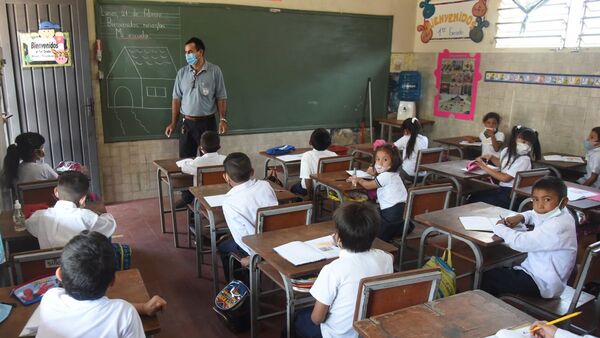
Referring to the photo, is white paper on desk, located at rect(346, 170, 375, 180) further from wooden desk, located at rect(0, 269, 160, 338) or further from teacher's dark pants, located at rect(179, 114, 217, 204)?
wooden desk, located at rect(0, 269, 160, 338)

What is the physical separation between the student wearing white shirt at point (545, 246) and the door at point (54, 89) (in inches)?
177

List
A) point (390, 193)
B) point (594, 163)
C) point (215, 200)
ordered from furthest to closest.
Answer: point (594, 163) → point (390, 193) → point (215, 200)

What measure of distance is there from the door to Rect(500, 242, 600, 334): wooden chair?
467 cm

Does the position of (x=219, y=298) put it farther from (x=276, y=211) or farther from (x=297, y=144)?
(x=297, y=144)

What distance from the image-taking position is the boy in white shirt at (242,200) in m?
2.99

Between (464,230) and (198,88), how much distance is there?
3.58 metres

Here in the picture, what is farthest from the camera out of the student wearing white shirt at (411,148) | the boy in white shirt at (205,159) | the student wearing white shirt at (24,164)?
the student wearing white shirt at (411,148)

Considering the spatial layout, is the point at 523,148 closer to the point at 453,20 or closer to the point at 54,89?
the point at 453,20

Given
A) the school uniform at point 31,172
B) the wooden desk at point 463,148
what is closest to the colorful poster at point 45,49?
the school uniform at point 31,172

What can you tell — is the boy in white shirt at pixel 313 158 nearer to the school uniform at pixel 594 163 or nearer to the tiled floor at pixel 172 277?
the tiled floor at pixel 172 277

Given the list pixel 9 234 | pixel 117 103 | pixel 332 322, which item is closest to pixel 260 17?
pixel 117 103

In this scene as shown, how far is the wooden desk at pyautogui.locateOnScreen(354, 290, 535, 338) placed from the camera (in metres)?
1.68

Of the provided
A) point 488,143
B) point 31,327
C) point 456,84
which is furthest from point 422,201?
point 456,84

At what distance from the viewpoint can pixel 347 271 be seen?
2.00m
